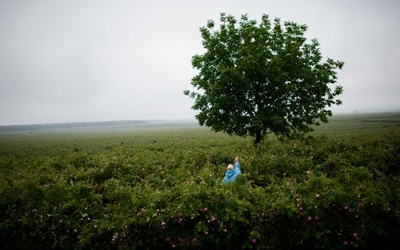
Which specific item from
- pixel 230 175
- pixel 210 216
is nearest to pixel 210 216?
pixel 210 216

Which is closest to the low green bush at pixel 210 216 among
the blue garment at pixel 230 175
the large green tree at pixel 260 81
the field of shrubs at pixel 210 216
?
the field of shrubs at pixel 210 216

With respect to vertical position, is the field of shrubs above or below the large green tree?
below

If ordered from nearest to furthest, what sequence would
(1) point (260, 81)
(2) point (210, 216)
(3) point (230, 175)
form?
1. (2) point (210, 216)
2. (3) point (230, 175)
3. (1) point (260, 81)

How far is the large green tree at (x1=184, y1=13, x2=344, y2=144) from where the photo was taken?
38.1 feet

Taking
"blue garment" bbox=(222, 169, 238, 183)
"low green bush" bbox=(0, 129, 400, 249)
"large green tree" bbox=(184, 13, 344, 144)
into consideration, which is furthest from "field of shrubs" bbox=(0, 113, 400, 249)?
"large green tree" bbox=(184, 13, 344, 144)

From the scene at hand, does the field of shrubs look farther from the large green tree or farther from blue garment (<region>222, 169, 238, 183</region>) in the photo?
the large green tree

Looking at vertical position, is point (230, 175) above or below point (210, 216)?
above

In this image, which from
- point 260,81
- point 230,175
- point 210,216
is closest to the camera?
point 210,216

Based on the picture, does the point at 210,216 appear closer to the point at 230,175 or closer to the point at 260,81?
the point at 230,175

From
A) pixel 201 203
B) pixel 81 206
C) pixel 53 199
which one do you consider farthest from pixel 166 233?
pixel 53 199

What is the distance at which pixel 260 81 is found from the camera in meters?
12.2

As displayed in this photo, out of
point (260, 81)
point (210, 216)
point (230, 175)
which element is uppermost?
point (260, 81)

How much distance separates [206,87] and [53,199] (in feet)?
29.9

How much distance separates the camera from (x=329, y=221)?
462 centimetres
